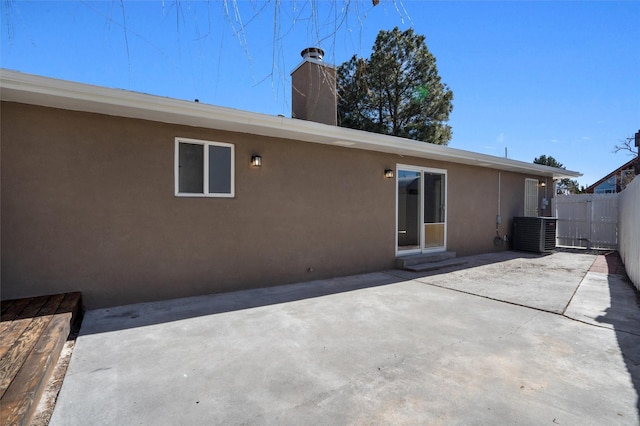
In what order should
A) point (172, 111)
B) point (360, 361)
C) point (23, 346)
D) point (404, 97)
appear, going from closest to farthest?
point (23, 346) < point (360, 361) < point (172, 111) < point (404, 97)

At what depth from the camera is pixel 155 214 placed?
4543 millimetres

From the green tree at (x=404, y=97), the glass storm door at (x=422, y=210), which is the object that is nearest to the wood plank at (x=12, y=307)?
the glass storm door at (x=422, y=210)

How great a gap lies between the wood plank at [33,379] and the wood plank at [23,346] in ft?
0.12

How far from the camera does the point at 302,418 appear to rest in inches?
80.3

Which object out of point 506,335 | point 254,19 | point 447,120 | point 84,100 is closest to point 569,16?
point 506,335

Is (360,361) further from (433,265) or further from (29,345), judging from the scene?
(433,265)

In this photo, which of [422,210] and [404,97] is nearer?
[422,210]

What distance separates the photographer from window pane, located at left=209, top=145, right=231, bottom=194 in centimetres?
498

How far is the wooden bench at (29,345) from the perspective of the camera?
6.13 feet

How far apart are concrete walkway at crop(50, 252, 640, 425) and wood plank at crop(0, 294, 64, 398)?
0.34 metres

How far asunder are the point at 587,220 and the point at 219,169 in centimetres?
1167

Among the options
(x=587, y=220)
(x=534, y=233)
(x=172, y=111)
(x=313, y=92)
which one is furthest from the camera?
(x=587, y=220)

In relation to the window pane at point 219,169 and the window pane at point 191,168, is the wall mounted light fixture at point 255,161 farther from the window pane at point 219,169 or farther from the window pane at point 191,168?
the window pane at point 191,168

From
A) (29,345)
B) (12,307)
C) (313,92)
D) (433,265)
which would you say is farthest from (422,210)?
(12,307)
